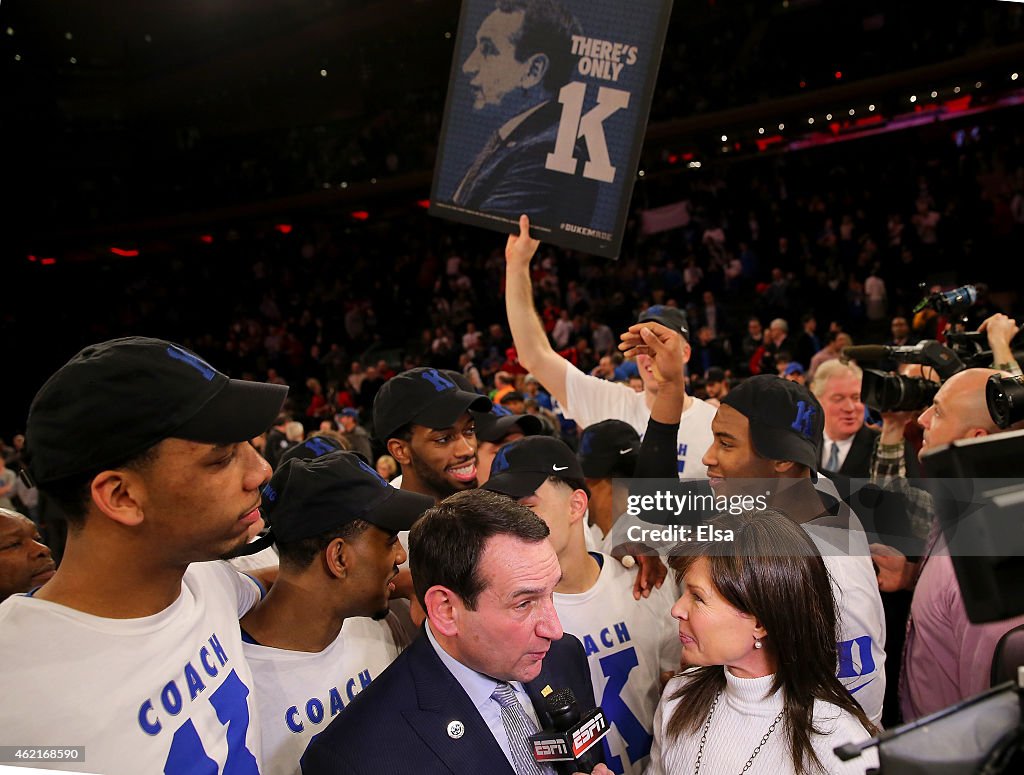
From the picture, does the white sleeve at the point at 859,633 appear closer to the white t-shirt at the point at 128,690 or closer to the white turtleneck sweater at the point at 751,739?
the white turtleneck sweater at the point at 751,739

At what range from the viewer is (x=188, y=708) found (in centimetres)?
151

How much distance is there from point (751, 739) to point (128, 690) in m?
1.24

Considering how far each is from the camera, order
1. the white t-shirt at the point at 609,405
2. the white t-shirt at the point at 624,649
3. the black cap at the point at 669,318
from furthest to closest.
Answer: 1. the white t-shirt at the point at 609,405
2. the black cap at the point at 669,318
3. the white t-shirt at the point at 624,649

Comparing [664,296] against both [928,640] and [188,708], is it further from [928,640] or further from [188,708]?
[188,708]

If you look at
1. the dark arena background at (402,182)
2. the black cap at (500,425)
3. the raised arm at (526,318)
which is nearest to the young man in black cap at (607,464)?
the black cap at (500,425)

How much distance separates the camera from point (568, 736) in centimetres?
161

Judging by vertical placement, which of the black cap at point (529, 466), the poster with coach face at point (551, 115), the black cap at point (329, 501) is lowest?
the black cap at point (329, 501)

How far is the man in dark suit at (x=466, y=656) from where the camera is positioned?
1.62 m

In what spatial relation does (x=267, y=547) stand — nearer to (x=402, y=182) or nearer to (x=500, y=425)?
(x=500, y=425)

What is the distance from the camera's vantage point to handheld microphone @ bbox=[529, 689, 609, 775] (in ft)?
5.26

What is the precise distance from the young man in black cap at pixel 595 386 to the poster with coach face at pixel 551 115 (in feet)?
1.56

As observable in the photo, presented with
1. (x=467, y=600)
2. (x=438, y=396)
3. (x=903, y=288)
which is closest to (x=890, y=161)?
(x=903, y=288)

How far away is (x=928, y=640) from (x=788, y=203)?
12781 millimetres
